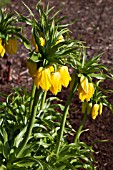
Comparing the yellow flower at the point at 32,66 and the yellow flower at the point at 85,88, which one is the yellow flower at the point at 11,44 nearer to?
the yellow flower at the point at 32,66

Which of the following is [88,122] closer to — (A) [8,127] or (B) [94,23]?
(A) [8,127]

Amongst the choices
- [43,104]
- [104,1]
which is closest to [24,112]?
[43,104]

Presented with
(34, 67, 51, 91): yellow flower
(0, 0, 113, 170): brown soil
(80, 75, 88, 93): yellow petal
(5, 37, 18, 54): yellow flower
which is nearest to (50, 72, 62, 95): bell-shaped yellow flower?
(34, 67, 51, 91): yellow flower

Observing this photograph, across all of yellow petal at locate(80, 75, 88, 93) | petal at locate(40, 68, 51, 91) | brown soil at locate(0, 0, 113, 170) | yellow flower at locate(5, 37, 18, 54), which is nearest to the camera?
petal at locate(40, 68, 51, 91)

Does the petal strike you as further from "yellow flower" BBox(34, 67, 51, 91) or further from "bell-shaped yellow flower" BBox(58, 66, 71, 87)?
"bell-shaped yellow flower" BBox(58, 66, 71, 87)

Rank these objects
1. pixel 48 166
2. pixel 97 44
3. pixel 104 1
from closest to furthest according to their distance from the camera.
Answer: pixel 48 166 < pixel 97 44 < pixel 104 1

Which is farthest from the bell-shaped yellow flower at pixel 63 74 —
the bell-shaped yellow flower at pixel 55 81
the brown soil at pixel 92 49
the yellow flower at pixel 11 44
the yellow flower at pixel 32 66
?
the brown soil at pixel 92 49

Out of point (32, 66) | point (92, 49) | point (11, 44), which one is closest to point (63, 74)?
point (32, 66)
